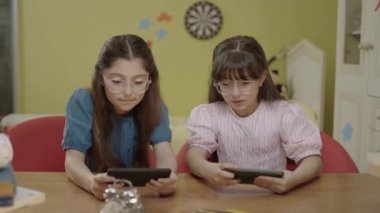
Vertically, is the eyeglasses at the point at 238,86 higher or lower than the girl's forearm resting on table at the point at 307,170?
higher

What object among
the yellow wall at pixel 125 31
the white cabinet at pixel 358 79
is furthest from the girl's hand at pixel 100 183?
the yellow wall at pixel 125 31

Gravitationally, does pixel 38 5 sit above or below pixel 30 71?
above

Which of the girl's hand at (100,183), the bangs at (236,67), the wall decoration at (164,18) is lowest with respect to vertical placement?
the girl's hand at (100,183)

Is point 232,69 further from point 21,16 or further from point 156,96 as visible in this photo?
point 21,16

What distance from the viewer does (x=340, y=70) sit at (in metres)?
3.32

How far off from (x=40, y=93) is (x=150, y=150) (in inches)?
118

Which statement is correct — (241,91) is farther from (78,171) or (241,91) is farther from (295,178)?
(78,171)

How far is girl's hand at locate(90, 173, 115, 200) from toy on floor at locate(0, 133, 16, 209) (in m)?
0.27

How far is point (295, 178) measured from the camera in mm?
Answer: 1168

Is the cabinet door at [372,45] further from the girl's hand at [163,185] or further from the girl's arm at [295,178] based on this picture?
the girl's hand at [163,185]

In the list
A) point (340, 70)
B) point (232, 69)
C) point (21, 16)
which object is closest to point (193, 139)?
point (232, 69)

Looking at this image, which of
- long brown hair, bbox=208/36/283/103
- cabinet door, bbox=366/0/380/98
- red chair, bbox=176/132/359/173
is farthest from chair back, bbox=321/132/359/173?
cabinet door, bbox=366/0/380/98

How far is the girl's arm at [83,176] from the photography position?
1.03 meters

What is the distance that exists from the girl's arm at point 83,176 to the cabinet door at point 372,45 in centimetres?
203
